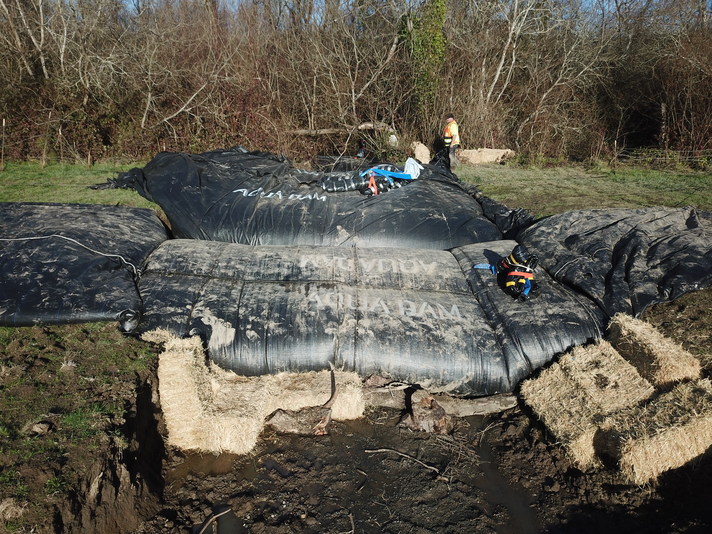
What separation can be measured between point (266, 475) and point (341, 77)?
31.8 ft

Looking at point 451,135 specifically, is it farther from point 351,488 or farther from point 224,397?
point 351,488

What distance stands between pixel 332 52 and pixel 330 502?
10168 mm

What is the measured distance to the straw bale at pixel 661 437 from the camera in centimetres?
267

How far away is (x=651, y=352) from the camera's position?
329cm

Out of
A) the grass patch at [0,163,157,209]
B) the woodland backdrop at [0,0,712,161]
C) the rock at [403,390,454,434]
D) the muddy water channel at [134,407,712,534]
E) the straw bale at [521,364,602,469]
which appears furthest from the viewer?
the woodland backdrop at [0,0,712,161]

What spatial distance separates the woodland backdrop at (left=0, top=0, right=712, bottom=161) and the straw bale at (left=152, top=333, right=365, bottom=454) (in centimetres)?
771

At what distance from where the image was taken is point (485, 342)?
3.74m

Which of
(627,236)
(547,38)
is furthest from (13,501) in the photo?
(547,38)

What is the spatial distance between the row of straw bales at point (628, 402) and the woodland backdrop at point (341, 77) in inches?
304

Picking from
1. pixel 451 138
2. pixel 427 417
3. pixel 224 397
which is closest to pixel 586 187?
pixel 451 138

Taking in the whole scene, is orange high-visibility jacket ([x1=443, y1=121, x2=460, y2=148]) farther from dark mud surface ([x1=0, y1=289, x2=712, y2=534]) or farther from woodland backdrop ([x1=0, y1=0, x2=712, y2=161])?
dark mud surface ([x1=0, y1=289, x2=712, y2=534])

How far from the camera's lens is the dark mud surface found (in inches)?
92.6

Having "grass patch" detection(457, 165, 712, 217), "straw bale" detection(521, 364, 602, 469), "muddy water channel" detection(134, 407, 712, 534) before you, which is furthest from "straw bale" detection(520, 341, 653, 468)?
"grass patch" detection(457, 165, 712, 217)

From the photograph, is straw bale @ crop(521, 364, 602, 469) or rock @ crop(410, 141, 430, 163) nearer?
straw bale @ crop(521, 364, 602, 469)
